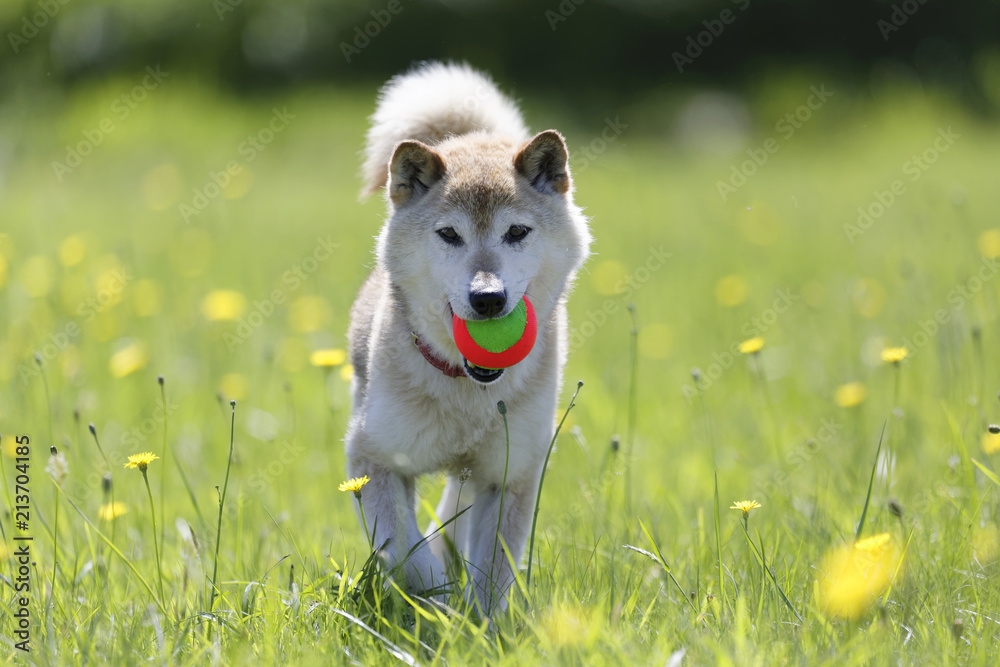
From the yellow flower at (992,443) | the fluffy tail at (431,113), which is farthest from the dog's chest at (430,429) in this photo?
the yellow flower at (992,443)

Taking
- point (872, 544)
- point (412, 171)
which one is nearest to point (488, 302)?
point (412, 171)

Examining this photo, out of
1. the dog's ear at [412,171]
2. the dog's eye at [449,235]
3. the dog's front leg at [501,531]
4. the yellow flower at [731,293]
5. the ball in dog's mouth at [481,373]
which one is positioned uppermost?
the dog's ear at [412,171]

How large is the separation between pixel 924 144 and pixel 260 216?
10.3m

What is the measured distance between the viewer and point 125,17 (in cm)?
1562

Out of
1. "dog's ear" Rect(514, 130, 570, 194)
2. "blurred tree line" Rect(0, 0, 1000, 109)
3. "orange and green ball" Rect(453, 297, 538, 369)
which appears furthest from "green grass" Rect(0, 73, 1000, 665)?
"blurred tree line" Rect(0, 0, 1000, 109)

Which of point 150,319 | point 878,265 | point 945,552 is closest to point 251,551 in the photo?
point 945,552

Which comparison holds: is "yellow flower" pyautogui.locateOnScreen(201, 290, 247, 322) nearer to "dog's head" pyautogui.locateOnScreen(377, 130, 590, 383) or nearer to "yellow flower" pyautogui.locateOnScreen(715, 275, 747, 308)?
"dog's head" pyautogui.locateOnScreen(377, 130, 590, 383)

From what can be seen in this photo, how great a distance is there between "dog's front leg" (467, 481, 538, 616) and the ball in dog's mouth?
→ 1.47 feet

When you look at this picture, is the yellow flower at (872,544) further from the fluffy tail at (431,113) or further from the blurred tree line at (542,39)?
the blurred tree line at (542,39)

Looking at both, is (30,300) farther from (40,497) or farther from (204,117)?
(204,117)

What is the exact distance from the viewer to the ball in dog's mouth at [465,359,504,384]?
3051 millimetres

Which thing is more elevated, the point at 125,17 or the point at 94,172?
the point at 125,17

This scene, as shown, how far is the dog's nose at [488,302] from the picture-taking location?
115 inches

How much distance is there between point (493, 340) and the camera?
2932 mm
